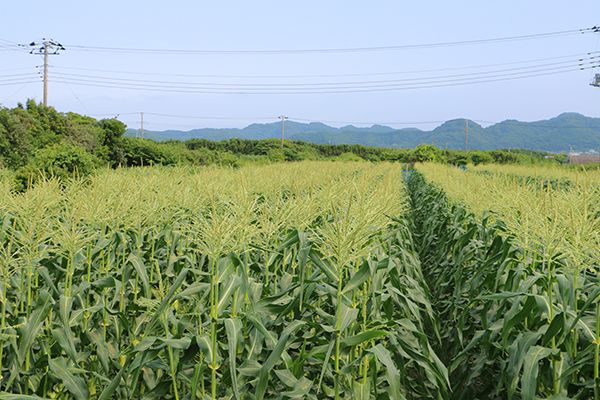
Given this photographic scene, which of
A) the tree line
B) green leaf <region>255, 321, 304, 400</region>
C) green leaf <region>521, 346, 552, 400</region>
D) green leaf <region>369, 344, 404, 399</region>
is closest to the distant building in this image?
the tree line

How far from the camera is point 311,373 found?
3402 millimetres

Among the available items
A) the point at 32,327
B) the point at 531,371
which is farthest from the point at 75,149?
the point at 531,371

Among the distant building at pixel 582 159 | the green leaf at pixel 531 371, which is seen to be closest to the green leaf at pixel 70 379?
the green leaf at pixel 531 371

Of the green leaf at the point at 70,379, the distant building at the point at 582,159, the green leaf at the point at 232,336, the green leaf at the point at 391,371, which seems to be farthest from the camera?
the distant building at the point at 582,159

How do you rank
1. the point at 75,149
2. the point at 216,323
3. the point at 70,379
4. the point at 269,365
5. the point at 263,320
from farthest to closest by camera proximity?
the point at 75,149 → the point at 263,320 → the point at 70,379 → the point at 216,323 → the point at 269,365

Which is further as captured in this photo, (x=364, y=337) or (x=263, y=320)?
(x=263, y=320)

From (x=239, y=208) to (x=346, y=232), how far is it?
1044 mm

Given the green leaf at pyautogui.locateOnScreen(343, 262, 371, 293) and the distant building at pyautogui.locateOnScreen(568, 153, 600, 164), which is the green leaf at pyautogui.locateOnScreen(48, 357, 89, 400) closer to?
the green leaf at pyautogui.locateOnScreen(343, 262, 371, 293)

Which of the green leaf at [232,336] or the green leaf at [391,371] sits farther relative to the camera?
the green leaf at [391,371]

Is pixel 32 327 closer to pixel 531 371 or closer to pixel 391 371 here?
pixel 391 371

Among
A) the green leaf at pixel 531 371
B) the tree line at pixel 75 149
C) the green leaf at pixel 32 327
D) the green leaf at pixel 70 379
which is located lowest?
the green leaf at pixel 70 379

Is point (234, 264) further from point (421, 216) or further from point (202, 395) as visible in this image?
point (421, 216)

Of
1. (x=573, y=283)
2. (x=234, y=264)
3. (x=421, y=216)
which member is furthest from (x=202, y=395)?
(x=421, y=216)

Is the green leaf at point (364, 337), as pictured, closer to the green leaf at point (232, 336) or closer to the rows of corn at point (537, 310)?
the green leaf at point (232, 336)
